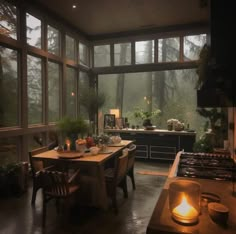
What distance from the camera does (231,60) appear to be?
4.52 ft

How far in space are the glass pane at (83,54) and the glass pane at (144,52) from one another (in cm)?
160

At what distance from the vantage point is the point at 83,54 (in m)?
6.99

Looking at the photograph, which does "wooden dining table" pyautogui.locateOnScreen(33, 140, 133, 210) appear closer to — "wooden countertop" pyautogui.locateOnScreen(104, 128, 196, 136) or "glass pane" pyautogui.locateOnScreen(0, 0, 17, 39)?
"glass pane" pyautogui.locateOnScreen(0, 0, 17, 39)

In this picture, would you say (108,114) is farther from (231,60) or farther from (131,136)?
(231,60)

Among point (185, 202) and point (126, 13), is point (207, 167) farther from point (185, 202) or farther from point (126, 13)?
point (126, 13)

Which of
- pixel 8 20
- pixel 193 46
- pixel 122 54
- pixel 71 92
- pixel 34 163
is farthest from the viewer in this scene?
pixel 122 54

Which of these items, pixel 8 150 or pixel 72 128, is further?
pixel 8 150

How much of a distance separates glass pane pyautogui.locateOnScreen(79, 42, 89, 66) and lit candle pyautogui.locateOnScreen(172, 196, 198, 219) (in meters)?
6.16

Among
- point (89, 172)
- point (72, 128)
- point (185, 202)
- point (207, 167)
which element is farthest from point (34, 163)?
point (185, 202)

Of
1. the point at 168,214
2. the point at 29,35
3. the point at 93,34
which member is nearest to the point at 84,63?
the point at 93,34

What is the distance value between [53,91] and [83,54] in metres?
1.99

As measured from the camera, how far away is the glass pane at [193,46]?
6219 millimetres

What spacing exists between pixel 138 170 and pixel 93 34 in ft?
14.3

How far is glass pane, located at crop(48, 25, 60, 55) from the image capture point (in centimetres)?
543
